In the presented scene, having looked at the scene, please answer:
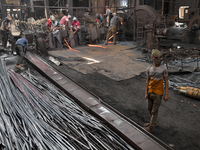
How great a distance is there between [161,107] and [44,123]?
3076 mm

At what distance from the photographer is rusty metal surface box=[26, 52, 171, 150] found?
11.8 ft

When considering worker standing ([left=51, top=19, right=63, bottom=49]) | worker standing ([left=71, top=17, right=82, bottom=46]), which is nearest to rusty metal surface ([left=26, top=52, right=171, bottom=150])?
worker standing ([left=51, top=19, right=63, bottom=49])

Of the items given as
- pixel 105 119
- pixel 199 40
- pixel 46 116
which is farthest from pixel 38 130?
pixel 199 40

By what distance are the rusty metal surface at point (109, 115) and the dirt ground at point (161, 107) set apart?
0.44 m

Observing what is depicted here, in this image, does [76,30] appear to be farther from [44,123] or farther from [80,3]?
[80,3]

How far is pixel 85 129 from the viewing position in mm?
3943

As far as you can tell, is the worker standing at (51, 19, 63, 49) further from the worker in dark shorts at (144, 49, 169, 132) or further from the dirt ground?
the worker in dark shorts at (144, 49, 169, 132)

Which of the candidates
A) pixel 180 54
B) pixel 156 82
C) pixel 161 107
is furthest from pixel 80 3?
pixel 156 82

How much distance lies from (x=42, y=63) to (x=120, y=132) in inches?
A: 200

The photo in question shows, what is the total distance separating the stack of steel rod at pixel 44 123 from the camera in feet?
10.6

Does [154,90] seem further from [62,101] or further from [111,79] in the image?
[111,79]

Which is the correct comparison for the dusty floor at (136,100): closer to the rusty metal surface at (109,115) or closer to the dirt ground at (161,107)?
the dirt ground at (161,107)

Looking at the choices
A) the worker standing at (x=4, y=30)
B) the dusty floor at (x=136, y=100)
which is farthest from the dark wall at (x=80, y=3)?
the dusty floor at (x=136, y=100)

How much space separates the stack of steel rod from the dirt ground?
1.05 m
